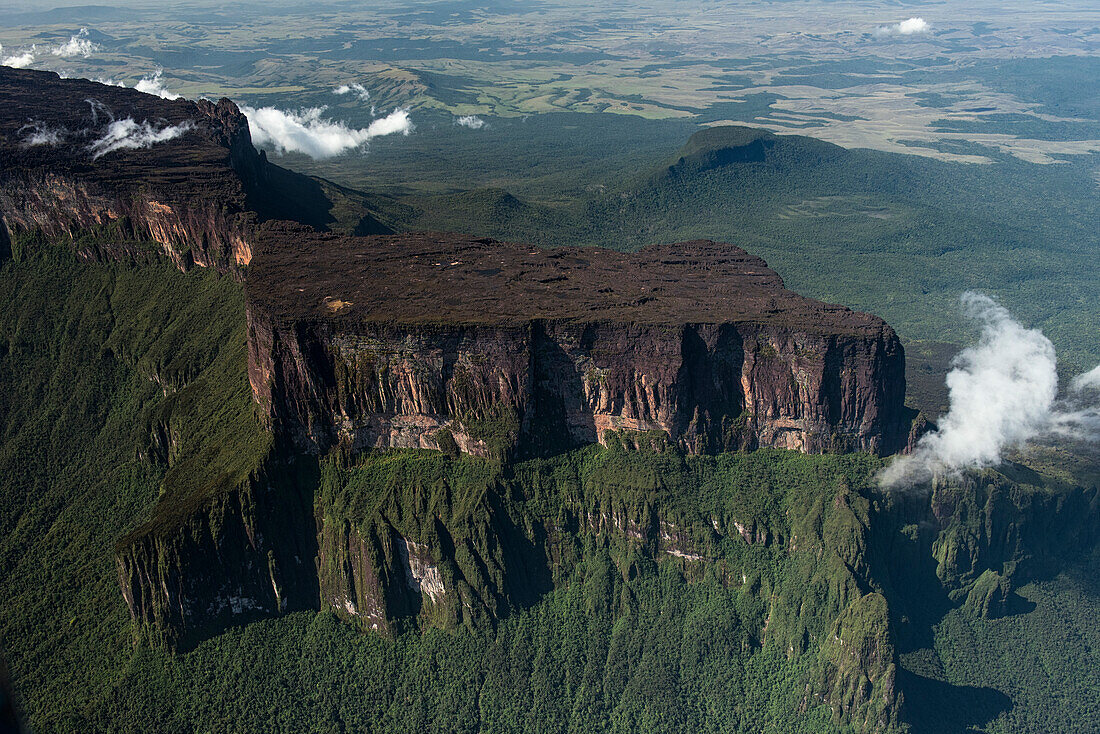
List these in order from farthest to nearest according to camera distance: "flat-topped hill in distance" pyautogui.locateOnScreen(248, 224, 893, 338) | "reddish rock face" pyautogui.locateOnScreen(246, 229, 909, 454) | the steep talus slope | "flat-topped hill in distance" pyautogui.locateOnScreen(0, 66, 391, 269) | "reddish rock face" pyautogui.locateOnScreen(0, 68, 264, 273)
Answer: "flat-topped hill in distance" pyautogui.locateOnScreen(0, 66, 391, 269)
"reddish rock face" pyautogui.locateOnScreen(0, 68, 264, 273)
"flat-topped hill in distance" pyautogui.locateOnScreen(248, 224, 893, 338)
"reddish rock face" pyautogui.locateOnScreen(246, 229, 909, 454)
the steep talus slope

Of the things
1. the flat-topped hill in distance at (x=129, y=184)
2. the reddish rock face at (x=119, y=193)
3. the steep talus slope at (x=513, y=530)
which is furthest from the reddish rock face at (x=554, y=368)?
the flat-topped hill in distance at (x=129, y=184)

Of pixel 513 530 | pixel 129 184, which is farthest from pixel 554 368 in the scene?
pixel 129 184

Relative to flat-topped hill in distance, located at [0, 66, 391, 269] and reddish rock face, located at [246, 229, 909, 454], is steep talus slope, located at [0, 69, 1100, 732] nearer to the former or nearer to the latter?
reddish rock face, located at [246, 229, 909, 454]

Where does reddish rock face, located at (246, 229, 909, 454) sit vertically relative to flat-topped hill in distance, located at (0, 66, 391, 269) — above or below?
below

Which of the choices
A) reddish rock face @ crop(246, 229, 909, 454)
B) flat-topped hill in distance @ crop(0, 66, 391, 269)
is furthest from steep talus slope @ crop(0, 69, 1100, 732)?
flat-topped hill in distance @ crop(0, 66, 391, 269)

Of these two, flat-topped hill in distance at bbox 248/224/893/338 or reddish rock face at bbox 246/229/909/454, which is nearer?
reddish rock face at bbox 246/229/909/454

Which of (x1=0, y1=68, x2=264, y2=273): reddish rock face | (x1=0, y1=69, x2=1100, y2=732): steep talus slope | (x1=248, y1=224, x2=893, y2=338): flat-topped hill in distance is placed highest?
(x1=0, y1=68, x2=264, y2=273): reddish rock face

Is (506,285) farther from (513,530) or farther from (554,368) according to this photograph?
(513,530)
